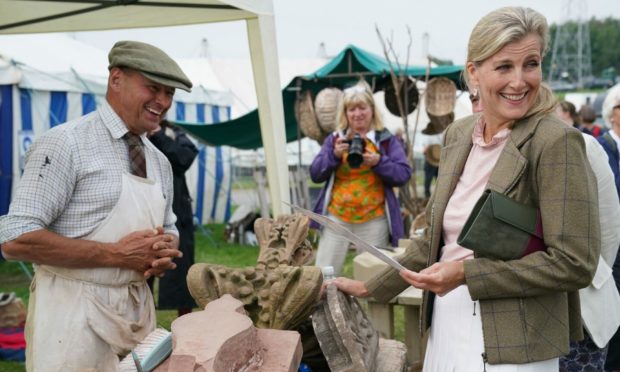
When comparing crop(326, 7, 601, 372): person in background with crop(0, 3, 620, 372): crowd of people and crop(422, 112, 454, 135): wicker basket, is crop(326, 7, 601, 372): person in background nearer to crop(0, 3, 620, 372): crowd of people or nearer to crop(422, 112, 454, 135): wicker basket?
crop(0, 3, 620, 372): crowd of people

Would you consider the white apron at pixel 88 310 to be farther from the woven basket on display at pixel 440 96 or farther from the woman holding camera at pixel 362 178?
the woven basket on display at pixel 440 96

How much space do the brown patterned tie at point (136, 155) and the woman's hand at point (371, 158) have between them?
2061 mm

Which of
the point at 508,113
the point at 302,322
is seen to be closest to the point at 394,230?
the point at 302,322

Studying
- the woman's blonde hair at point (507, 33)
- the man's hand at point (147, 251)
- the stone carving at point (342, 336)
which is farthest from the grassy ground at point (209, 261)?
the woman's blonde hair at point (507, 33)

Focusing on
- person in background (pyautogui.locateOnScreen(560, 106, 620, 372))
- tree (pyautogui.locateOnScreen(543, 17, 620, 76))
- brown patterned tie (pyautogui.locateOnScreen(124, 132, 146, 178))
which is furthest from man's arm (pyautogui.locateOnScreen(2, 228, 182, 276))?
tree (pyautogui.locateOnScreen(543, 17, 620, 76))

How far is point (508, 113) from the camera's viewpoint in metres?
1.61

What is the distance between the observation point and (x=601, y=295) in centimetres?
223

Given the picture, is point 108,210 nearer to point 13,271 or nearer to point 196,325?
point 196,325

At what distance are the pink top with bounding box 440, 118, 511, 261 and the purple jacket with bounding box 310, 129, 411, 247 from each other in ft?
8.01

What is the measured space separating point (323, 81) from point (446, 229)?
23.3 ft

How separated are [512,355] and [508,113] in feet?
1.86

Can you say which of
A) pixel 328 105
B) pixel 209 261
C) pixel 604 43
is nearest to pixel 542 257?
pixel 328 105

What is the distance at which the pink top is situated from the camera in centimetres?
168

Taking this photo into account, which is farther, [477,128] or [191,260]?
[191,260]
